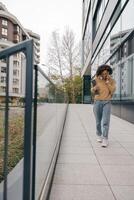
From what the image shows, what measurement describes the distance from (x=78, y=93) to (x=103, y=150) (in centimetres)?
6029

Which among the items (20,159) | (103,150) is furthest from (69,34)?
(20,159)

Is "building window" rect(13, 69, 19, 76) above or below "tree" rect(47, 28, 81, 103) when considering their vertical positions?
below

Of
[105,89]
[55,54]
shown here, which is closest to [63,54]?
[55,54]

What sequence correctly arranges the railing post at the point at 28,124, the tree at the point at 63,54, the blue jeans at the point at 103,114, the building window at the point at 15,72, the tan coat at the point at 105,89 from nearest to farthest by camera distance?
the railing post at the point at 28,124, the building window at the point at 15,72, the blue jeans at the point at 103,114, the tan coat at the point at 105,89, the tree at the point at 63,54

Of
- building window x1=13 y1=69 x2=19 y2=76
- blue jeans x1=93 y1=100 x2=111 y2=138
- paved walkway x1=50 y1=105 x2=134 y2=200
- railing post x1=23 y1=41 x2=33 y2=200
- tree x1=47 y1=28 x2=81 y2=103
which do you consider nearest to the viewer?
railing post x1=23 y1=41 x2=33 y2=200

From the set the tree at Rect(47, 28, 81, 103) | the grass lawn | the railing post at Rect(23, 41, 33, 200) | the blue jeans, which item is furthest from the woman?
the tree at Rect(47, 28, 81, 103)

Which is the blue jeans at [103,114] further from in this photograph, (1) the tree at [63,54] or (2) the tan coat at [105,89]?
(1) the tree at [63,54]

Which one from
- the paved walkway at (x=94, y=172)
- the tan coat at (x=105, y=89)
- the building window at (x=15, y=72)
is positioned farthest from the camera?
the tan coat at (x=105, y=89)

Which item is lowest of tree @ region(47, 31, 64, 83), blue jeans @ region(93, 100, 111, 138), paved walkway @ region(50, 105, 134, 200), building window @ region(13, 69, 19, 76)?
paved walkway @ region(50, 105, 134, 200)

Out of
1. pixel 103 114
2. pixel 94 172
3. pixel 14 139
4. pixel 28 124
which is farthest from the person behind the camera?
pixel 103 114

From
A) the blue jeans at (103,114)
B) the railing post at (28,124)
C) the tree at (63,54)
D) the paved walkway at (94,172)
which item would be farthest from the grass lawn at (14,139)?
the tree at (63,54)

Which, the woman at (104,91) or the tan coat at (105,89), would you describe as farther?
the tan coat at (105,89)

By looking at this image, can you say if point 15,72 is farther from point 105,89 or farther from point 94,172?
point 105,89

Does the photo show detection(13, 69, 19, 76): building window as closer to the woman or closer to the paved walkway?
the paved walkway
